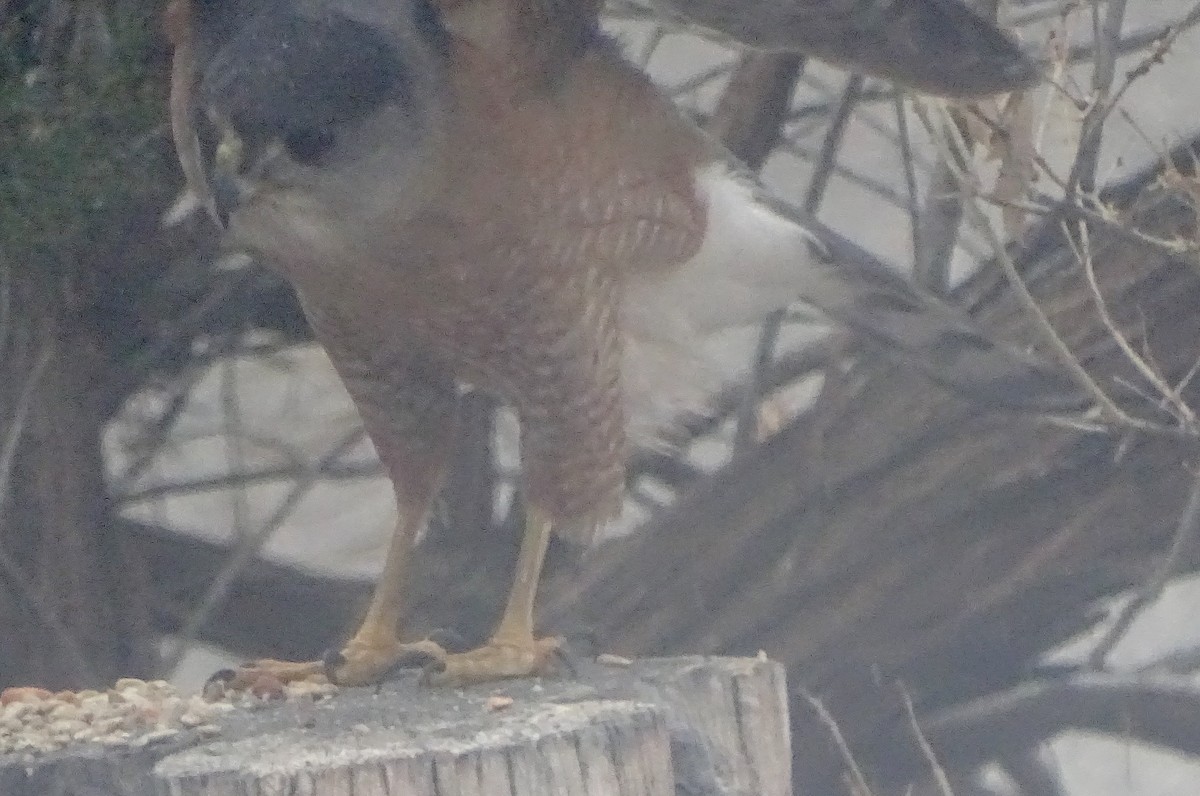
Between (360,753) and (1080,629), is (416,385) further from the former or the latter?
(1080,629)

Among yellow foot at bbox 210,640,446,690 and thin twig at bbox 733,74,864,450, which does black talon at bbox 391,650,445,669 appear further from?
thin twig at bbox 733,74,864,450

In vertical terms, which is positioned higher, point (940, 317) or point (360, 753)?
point (940, 317)

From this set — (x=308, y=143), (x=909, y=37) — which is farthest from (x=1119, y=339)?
(x=308, y=143)

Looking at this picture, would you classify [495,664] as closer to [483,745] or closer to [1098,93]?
[483,745]

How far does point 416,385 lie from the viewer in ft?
9.75

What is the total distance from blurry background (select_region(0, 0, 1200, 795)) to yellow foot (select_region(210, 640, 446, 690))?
87 cm

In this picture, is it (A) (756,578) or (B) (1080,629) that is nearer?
(A) (756,578)

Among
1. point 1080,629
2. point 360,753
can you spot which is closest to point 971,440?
point 1080,629

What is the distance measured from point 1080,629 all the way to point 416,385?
156 centimetres

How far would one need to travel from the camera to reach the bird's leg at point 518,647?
2608 mm

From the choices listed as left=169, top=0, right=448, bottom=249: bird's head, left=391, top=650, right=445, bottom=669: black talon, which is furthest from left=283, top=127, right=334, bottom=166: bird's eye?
left=391, top=650, right=445, bottom=669: black talon

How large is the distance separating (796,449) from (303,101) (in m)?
1.42

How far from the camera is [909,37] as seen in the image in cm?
270

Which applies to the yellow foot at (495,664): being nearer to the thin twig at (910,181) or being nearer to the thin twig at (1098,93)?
the thin twig at (1098,93)
